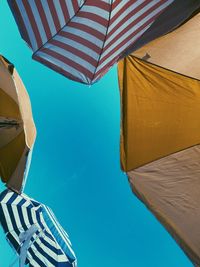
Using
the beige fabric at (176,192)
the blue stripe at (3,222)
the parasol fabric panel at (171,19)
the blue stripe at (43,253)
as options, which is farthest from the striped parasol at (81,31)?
the blue stripe at (43,253)

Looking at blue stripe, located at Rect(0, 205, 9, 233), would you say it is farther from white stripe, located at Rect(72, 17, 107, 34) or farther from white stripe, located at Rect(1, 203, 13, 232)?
white stripe, located at Rect(72, 17, 107, 34)

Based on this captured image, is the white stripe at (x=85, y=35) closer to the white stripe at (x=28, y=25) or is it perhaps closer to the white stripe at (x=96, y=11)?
the white stripe at (x=96, y=11)

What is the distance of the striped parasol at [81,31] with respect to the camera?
9.65ft

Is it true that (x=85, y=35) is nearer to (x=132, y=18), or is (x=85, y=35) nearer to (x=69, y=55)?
(x=69, y=55)

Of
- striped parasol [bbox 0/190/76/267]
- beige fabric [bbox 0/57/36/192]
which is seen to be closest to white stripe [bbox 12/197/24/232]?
striped parasol [bbox 0/190/76/267]

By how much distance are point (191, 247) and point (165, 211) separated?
0.44 m

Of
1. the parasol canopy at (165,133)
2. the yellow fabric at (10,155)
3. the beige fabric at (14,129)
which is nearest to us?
the parasol canopy at (165,133)

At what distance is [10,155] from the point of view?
5.13 meters

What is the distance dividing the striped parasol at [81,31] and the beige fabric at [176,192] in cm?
125

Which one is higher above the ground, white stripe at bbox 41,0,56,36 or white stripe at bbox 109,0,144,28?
white stripe at bbox 41,0,56,36

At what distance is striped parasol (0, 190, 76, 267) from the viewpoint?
22.2ft

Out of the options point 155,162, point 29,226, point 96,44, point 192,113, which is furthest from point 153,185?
point 29,226

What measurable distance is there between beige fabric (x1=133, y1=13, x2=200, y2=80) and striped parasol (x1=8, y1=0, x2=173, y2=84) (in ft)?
1.11

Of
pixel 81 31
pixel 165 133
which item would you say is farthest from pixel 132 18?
pixel 165 133
